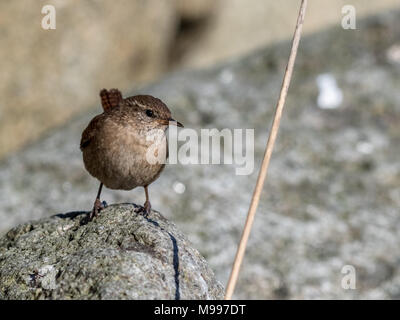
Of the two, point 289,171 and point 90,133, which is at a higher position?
point 90,133

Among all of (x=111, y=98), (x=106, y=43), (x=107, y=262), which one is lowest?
(x=107, y=262)

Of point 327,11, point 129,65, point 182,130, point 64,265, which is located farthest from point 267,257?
point 327,11

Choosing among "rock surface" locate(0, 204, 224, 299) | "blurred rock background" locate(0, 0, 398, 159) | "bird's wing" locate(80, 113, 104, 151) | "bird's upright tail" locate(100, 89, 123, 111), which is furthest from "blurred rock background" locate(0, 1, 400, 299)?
"rock surface" locate(0, 204, 224, 299)

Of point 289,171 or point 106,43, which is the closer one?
point 289,171

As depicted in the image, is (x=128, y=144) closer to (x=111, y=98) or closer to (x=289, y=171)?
(x=111, y=98)

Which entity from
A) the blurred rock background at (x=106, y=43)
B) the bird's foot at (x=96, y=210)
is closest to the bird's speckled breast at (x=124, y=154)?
the bird's foot at (x=96, y=210)

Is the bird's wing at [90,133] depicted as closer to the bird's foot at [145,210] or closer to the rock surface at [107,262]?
the rock surface at [107,262]

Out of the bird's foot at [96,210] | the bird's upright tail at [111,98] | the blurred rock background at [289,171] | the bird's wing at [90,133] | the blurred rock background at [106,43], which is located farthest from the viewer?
the blurred rock background at [106,43]

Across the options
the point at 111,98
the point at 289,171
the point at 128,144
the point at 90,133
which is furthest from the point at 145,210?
the point at 289,171
